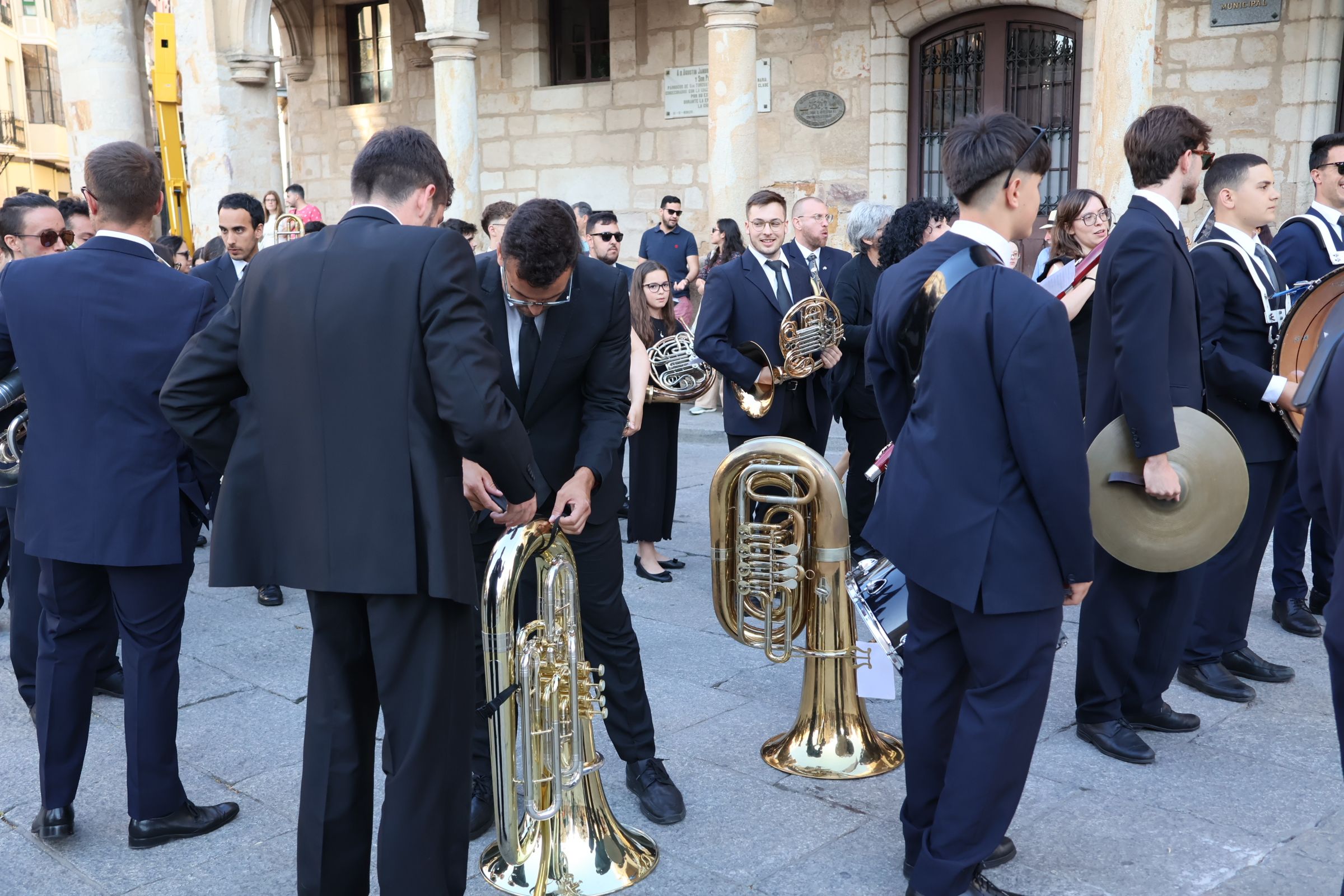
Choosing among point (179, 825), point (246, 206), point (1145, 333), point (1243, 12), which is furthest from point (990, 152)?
point (1243, 12)

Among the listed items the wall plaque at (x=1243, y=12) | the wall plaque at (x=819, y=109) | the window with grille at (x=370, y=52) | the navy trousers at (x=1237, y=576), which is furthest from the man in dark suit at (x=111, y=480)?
the window with grille at (x=370, y=52)

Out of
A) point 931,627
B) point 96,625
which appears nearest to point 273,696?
point 96,625

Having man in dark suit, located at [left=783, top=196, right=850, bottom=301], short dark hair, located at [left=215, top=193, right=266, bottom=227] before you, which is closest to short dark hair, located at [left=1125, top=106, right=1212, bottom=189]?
man in dark suit, located at [left=783, top=196, right=850, bottom=301]

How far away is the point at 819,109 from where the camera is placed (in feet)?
44.5

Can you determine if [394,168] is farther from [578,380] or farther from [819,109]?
[819,109]

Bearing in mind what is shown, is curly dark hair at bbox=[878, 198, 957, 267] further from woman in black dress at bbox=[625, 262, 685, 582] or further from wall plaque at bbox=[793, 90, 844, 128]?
wall plaque at bbox=[793, 90, 844, 128]

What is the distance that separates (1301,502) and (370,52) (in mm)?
15480

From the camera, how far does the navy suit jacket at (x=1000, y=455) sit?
274 centimetres

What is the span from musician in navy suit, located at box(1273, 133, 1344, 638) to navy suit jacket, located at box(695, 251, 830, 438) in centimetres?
224

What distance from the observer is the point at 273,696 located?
4.69 metres

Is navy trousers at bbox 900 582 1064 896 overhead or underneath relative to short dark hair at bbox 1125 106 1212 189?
→ underneath

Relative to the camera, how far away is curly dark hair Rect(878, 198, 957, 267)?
18.8 ft

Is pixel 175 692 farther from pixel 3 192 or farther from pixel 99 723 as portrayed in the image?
pixel 3 192

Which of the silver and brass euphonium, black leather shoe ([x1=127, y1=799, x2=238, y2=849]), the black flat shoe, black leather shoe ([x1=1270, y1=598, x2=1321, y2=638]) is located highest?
the silver and brass euphonium
